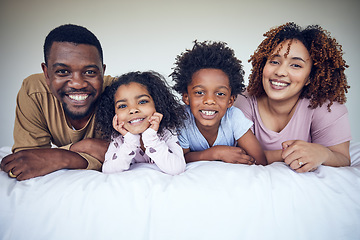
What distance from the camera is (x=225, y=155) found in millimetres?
1556

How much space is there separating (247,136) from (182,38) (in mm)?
1957

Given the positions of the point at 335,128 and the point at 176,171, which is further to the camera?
the point at 335,128

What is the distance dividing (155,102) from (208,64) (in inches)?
15.3

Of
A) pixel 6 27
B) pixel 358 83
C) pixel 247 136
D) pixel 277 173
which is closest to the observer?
pixel 277 173

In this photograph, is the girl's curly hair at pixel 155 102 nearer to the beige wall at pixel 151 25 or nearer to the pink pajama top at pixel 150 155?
the pink pajama top at pixel 150 155

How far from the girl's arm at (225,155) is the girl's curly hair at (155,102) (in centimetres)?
22

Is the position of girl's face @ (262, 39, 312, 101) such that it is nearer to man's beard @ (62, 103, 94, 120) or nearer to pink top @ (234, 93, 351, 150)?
pink top @ (234, 93, 351, 150)

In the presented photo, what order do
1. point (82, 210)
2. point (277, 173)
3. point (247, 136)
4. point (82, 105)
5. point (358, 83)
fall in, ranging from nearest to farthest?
point (82, 210) < point (277, 173) < point (82, 105) < point (247, 136) < point (358, 83)

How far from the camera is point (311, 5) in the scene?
3219 millimetres

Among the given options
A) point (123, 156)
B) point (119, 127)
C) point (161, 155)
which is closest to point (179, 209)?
point (161, 155)

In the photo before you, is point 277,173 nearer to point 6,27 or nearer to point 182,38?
point 182,38

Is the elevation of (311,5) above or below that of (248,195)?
above

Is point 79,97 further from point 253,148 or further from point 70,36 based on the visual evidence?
point 253,148

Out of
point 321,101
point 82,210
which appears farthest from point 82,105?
point 321,101
